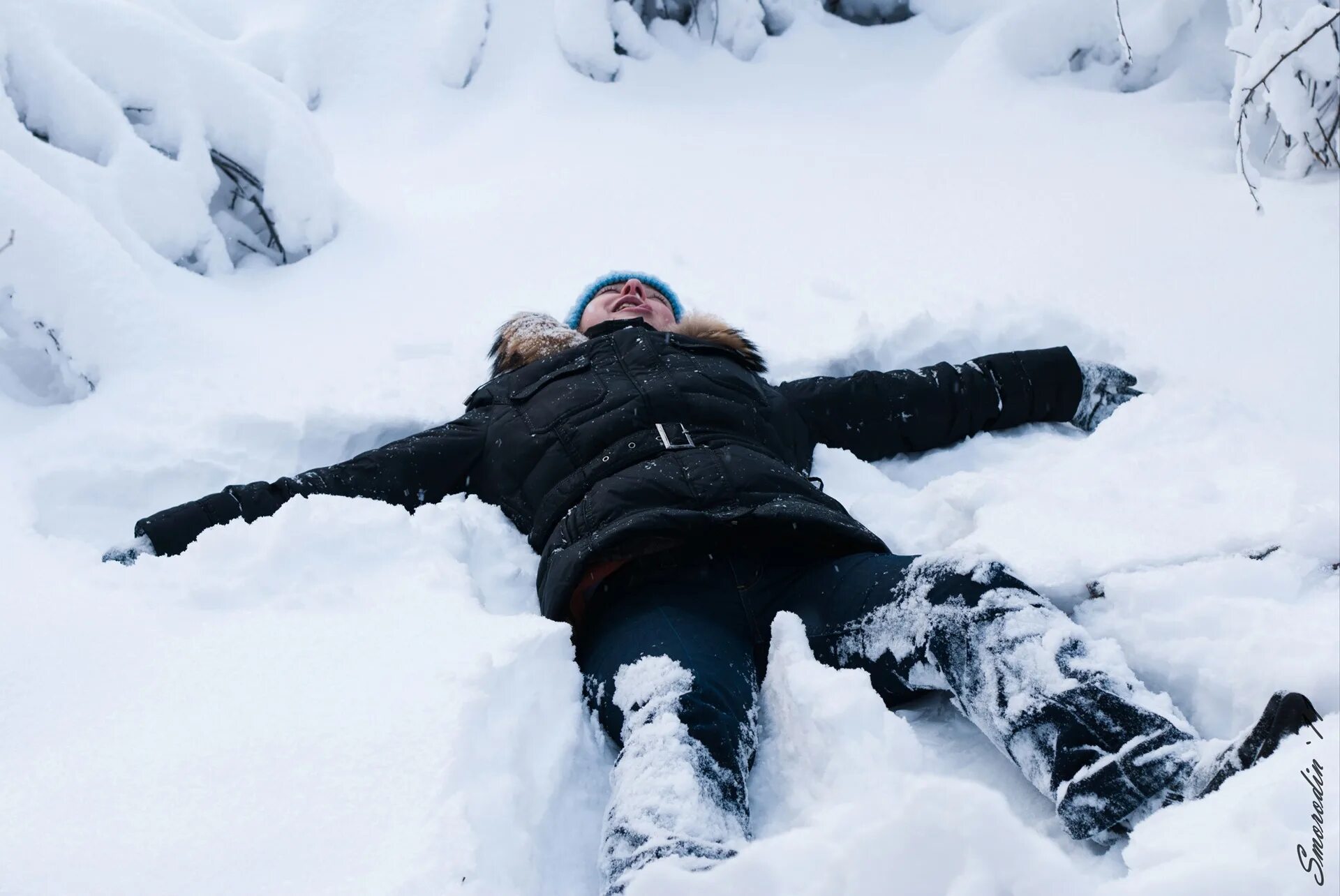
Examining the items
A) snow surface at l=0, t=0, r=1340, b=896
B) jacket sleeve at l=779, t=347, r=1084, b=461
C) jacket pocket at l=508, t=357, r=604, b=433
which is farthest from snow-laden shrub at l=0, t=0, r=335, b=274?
jacket sleeve at l=779, t=347, r=1084, b=461

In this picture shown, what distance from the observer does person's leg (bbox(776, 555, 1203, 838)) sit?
1106 millimetres

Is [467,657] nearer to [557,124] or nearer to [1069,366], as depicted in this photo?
[1069,366]

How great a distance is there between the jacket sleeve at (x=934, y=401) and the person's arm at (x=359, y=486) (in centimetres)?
90

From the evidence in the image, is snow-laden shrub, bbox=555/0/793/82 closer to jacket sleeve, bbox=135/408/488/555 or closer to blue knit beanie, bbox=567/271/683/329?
blue knit beanie, bbox=567/271/683/329

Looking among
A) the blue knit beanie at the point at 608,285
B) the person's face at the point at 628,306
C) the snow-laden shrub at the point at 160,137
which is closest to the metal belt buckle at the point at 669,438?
the person's face at the point at 628,306

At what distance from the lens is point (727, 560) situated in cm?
161

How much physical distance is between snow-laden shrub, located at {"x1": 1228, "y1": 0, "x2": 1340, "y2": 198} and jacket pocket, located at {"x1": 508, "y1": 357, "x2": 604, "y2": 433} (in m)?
2.36

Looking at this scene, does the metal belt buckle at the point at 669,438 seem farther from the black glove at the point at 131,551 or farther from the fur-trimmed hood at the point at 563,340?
the black glove at the point at 131,551

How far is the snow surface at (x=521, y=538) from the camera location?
39.6 inches

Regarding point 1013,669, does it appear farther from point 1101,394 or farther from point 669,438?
point 1101,394

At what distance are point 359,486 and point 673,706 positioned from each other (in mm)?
1016

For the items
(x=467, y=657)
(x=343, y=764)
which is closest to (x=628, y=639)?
(x=467, y=657)
